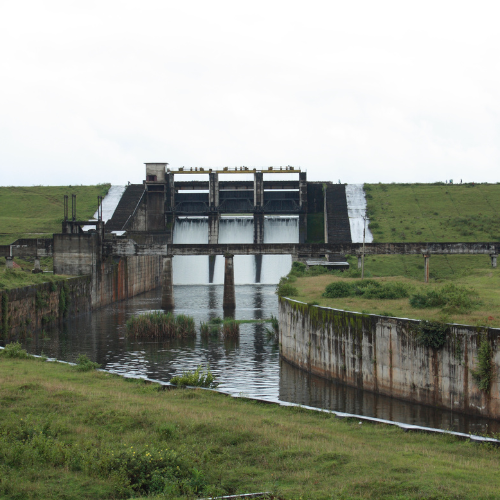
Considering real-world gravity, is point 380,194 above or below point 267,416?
above

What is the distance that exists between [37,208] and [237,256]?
3857cm

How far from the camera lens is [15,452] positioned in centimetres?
1312

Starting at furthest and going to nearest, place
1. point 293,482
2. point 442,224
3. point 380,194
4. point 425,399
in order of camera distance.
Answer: point 380,194, point 442,224, point 425,399, point 293,482

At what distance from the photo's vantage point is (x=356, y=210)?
99812 mm

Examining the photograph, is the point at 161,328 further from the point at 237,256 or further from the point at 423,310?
the point at 237,256

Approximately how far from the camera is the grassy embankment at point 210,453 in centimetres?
1172

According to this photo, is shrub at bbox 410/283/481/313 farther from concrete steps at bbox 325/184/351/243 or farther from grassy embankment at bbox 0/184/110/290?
concrete steps at bbox 325/184/351/243

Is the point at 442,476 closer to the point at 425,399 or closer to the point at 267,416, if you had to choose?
the point at 267,416

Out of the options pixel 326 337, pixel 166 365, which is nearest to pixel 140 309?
pixel 166 365

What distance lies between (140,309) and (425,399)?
138 ft

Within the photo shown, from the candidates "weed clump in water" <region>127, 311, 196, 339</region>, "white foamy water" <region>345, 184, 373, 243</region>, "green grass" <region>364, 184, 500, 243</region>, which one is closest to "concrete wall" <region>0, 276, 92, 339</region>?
"weed clump in water" <region>127, 311, 196, 339</region>

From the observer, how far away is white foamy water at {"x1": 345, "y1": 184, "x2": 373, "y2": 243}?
88.3m

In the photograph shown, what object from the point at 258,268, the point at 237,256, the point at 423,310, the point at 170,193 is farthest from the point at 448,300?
the point at 170,193

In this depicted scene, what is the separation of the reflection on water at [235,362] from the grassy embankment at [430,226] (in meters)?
5.53
